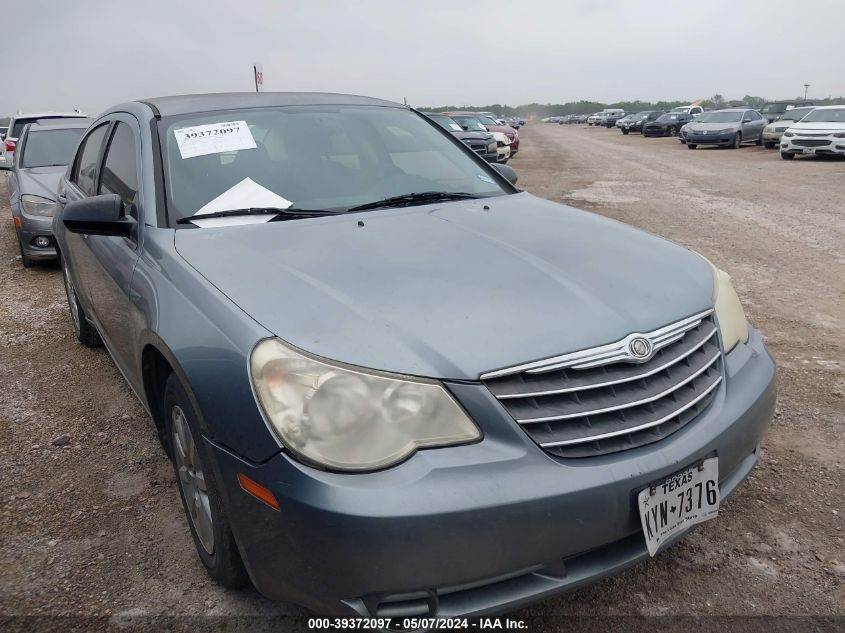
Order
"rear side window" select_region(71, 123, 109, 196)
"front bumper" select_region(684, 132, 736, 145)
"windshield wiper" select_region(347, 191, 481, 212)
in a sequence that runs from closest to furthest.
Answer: "windshield wiper" select_region(347, 191, 481, 212)
"rear side window" select_region(71, 123, 109, 196)
"front bumper" select_region(684, 132, 736, 145)

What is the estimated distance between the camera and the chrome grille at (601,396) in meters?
1.70

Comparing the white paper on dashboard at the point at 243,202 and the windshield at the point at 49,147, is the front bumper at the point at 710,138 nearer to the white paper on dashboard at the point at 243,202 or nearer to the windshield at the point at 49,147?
the windshield at the point at 49,147

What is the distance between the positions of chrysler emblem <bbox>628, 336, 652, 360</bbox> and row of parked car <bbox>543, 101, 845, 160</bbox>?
18400 mm

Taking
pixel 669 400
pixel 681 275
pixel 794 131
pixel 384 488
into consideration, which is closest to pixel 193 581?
pixel 384 488

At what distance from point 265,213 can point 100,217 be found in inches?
24.1

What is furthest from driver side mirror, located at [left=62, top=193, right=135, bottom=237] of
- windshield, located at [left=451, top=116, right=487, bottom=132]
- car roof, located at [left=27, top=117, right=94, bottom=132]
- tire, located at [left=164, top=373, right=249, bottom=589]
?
windshield, located at [left=451, top=116, right=487, bottom=132]

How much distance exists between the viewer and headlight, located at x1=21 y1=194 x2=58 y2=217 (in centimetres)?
666

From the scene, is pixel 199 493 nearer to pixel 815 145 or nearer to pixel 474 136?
pixel 474 136

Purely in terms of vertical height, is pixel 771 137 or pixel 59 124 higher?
pixel 59 124

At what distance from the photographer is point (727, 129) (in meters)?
22.6

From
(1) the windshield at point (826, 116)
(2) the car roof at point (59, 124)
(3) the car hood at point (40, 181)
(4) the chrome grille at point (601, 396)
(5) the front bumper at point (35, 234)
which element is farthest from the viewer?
(1) the windshield at point (826, 116)

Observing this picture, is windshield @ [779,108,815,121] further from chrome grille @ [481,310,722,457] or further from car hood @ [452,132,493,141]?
chrome grille @ [481,310,722,457]

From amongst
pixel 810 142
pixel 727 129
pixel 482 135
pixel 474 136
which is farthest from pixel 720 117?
pixel 474 136

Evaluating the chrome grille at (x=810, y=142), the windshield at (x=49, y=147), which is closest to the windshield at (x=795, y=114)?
the chrome grille at (x=810, y=142)
